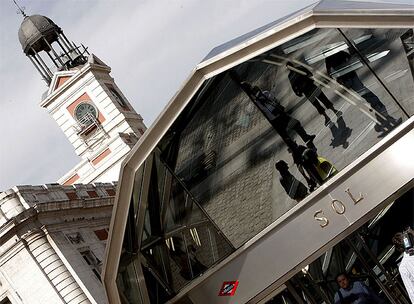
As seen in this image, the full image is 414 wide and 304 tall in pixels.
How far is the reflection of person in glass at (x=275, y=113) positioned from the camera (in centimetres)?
1377

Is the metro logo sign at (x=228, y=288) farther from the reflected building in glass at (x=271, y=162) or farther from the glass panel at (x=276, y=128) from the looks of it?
the glass panel at (x=276, y=128)

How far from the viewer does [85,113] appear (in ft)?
185

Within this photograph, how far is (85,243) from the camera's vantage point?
34781mm

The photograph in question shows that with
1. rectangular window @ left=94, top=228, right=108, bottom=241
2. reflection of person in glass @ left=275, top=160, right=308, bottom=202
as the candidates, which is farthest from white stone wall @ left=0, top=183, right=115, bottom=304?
reflection of person in glass @ left=275, top=160, right=308, bottom=202

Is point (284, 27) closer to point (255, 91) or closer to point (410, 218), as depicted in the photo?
point (255, 91)

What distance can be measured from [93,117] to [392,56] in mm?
43514

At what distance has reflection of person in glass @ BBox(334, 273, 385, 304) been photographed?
1323cm

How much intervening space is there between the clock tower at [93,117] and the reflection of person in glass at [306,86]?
3899 cm

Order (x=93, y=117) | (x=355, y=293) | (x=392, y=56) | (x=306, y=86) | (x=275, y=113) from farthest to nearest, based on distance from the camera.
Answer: (x=93, y=117) < (x=275, y=113) < (x=306, y=86) < (x=355, y=293) < (x=392, y=56)

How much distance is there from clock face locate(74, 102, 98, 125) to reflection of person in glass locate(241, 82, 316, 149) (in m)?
41.9

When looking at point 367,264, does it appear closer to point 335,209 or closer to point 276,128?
point 335,209

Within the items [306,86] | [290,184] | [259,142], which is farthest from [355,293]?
[306,86]

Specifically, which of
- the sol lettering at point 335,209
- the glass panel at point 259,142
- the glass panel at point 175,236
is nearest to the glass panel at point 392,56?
the glass panel at point 259,142

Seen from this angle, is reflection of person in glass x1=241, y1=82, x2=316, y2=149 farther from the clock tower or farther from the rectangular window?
the clock tower
